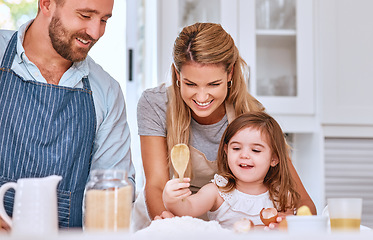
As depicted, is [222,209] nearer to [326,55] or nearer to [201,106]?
[201,106]

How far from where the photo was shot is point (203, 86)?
172 centimetres

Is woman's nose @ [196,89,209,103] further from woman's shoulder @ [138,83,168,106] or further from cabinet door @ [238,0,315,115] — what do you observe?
cabinet door @ [238,0,315,115]

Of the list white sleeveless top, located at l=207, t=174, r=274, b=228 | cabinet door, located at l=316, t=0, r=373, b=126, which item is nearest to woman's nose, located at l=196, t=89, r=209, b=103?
white sleeveless top, located at l=207, t=174, r=274, b=228

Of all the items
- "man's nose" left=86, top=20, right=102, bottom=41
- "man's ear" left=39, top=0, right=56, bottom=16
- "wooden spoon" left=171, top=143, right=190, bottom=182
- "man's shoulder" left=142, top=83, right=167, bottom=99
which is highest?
"man's ear" left=39, top=0, right=56, bottom=16

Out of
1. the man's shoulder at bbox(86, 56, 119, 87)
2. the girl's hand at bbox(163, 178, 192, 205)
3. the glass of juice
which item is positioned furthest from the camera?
the man's shoulder at bbox(86, 56, 119, 87)

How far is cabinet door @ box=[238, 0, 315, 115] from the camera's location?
2.83m

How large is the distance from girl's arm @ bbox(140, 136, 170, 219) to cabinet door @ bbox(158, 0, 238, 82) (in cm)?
93

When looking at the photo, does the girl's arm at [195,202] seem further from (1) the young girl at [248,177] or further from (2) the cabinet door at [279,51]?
(2) the cabinet door at [279,51]

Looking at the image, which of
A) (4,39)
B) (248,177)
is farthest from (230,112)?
(4,39)

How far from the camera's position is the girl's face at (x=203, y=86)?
171cm


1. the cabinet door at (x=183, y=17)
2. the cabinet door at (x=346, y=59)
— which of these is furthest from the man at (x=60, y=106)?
the cabinet door at (x=346, y=59)

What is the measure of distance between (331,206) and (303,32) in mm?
1951

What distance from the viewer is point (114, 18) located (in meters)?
3.01

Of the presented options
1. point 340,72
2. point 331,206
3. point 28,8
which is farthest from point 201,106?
point 28,8
